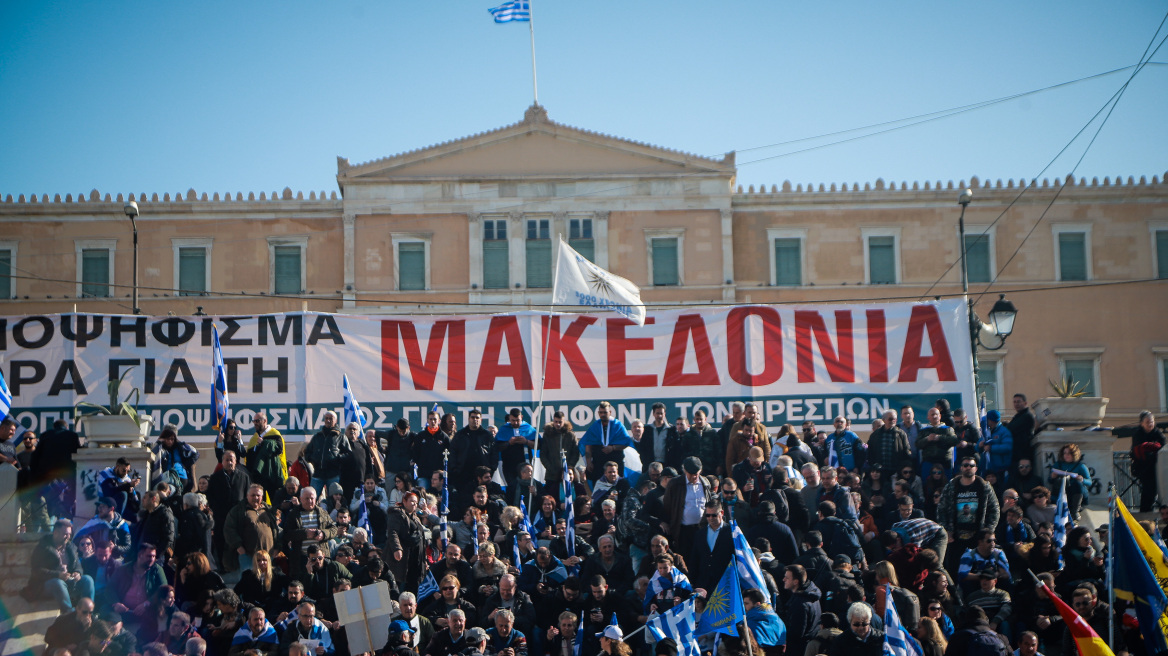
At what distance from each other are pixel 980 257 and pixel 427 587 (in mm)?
29543

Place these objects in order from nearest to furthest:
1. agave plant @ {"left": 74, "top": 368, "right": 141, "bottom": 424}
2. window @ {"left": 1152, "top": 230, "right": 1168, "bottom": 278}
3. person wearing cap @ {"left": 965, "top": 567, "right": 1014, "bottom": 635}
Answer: person wearing cap @ {"left": 965, "top": 567, "right": 1014, "bottom": 635}
agave plant @ {"left": 74, "top": 368, "right": 141, "bottom": 424}
window @ {"left": 1152, "top": 230, "right": 1168, "bottom": 278}

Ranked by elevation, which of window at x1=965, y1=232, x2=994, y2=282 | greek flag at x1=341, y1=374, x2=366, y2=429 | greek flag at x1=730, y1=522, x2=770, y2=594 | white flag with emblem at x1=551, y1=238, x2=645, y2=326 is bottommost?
greek flag at x1=730, y1=522, x2=770, y2=594

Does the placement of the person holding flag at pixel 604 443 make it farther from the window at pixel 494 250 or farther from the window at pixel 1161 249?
the window at pixel 1161 249

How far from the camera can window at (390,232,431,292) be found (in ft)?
135

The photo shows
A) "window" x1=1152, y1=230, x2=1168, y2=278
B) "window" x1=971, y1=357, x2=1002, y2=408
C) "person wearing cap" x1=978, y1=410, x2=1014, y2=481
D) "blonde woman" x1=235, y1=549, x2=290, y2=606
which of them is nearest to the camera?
"blonde woman" x1=235, y1=549, x2=290, y2=606

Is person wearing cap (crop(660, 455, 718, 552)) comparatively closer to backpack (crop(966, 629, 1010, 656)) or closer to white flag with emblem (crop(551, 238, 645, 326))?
white flag with emblem (crop(551, 238, 645, 326))

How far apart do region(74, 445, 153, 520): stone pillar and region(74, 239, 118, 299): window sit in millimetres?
24692

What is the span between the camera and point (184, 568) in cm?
1507

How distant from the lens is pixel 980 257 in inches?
1635

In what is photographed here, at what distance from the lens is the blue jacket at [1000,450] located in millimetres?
17703

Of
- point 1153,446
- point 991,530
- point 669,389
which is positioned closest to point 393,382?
point 669,389

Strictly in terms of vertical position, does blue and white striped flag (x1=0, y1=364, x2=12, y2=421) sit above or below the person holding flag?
above

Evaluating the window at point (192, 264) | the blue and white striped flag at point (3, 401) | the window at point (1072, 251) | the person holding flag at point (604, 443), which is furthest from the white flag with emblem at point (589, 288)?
the window at point (1072, 251)

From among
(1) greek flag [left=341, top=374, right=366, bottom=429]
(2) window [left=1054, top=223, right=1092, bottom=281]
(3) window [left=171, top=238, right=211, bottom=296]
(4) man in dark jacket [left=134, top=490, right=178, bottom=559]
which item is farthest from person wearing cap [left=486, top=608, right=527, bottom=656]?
(2) window [left=1054, top=223, right=1092, bottom=281]
